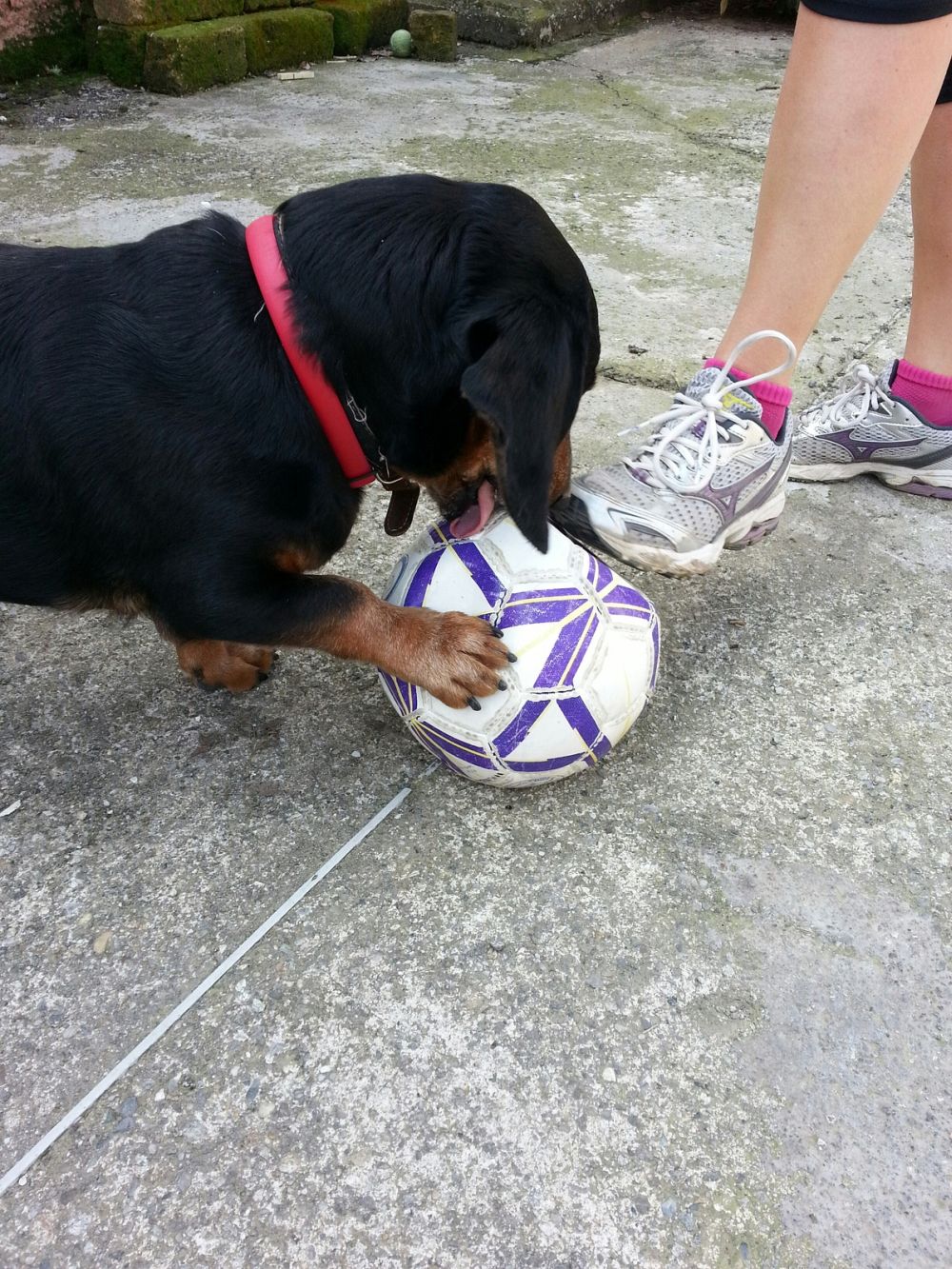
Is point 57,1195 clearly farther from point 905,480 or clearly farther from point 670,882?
point 905,480

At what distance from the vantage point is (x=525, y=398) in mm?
1549

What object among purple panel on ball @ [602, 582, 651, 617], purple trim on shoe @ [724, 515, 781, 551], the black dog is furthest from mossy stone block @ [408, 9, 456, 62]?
purple panel on ball @ [602, 582, 651, 617]

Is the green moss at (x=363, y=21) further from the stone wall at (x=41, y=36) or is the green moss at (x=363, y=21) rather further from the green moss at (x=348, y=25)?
the stone wall at (x=41, y=36)

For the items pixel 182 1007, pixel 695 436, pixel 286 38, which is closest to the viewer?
pixel 182 1007

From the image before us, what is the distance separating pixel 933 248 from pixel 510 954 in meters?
2.08

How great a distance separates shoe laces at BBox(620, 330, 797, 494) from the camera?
2.19m

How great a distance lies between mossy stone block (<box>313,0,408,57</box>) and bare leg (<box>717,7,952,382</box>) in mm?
5479

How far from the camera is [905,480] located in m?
2.71

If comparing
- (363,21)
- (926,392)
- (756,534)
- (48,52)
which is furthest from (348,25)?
(756,534)

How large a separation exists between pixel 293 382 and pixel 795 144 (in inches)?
47.1

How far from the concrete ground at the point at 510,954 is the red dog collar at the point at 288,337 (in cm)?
62

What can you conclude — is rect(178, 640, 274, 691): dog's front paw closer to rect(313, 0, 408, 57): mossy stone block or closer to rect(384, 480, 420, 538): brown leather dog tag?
rect(384, 480, 420, 538): brown leather dog tag

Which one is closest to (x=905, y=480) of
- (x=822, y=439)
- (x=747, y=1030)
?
(x=822, y=439)

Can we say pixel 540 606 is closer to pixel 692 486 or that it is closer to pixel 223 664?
pixel 692 486
